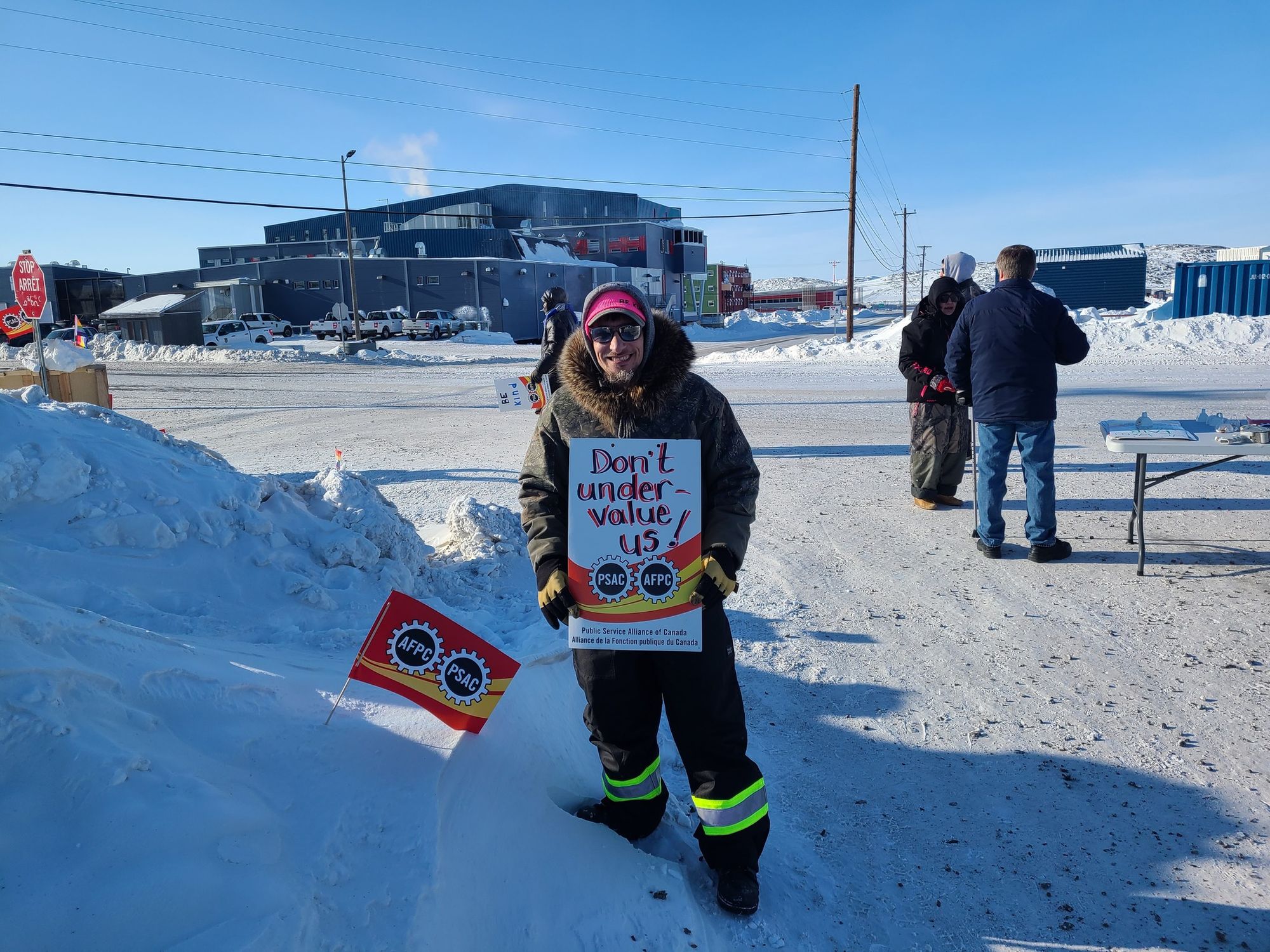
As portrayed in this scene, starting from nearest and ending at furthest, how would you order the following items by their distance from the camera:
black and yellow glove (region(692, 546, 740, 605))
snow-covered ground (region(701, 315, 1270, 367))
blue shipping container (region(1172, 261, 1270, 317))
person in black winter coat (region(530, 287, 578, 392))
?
black and yellow glove (region(692, 546, 740, 605)) → person in black winter coat (region(530, 287, 578, 392)) → snow-covered ground (region(701, 315, 1270, 367)) → blue shipping container (region(1172, 261, 1270, 317))

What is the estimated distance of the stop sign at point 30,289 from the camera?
1063 centimetres

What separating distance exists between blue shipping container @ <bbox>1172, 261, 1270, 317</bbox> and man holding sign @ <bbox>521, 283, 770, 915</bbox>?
28.3 m

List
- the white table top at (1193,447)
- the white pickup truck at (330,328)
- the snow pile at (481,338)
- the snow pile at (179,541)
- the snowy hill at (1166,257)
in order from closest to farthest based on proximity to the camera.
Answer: the snow pile at (179,541) → the white table top at (1193,447) → the snow pile at (481,338) → the white pickup truck at (330,328) → the snowy hill at (1166,257)

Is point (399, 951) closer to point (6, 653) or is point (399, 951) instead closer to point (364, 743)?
point (364, 743)

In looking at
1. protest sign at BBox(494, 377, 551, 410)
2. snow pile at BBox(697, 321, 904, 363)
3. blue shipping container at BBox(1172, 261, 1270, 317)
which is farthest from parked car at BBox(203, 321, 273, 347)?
blue shipping container at BBox(1172, 261, 1270, 317)

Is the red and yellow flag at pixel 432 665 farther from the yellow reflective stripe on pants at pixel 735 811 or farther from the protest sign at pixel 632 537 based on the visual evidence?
the yellow reflective stripe on pants at pixel 735 811

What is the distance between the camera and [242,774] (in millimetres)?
2314

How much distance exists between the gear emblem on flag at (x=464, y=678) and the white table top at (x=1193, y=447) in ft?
14.0

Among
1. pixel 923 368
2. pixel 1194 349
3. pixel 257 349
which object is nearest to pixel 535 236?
pixel 257 349

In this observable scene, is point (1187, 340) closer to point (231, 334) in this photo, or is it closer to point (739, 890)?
point (739, 890)

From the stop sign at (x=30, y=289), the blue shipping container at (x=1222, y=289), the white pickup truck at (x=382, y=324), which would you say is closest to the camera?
the stop sign at (x=30, y=289)

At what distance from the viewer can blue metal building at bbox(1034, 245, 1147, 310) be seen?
46594 millimetres

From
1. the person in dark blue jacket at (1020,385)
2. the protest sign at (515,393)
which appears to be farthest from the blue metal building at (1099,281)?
the person in dark blue jacket at (1020,385)

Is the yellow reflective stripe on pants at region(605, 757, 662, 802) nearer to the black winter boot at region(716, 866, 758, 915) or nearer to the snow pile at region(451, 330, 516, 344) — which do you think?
the black winter boot at region(716, 866, 758, 915)
